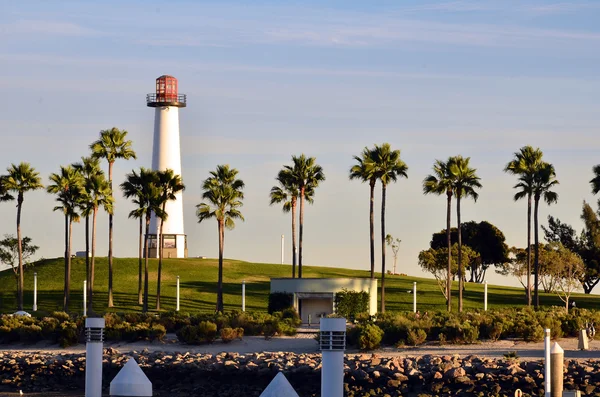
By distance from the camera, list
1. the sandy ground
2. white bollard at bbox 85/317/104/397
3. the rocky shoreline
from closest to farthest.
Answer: white bollard at bbox 85/317/104/397 → the rocky shoreline → the sandy ground

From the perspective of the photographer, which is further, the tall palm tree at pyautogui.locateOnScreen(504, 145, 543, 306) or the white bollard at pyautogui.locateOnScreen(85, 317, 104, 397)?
the tall palm tree at pyautogui.locateOnScreen(504, 145, 543, 306)

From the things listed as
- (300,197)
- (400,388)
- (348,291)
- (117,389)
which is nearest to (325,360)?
(117,389)

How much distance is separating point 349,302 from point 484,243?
6177cm

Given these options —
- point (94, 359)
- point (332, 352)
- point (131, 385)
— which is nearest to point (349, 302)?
point (94, 359)

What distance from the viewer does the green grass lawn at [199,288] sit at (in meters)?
80.6

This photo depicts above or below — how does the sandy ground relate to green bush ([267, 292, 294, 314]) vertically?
below

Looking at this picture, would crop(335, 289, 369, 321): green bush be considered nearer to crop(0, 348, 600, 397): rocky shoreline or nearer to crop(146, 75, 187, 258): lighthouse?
crop(0, 348, 600, 397): rocky shoreline

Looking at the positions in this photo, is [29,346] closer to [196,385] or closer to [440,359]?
[196,385]

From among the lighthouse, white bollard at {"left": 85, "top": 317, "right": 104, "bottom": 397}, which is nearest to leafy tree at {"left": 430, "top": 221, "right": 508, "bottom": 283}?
the lighthouse

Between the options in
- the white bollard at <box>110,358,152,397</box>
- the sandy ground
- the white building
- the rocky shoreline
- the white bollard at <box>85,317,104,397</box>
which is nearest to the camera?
the white bollard at <box>110,358,152,397</box>

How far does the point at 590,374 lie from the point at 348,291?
28.2 meters

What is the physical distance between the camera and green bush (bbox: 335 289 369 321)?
63.4 metres

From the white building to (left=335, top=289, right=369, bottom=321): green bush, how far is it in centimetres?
25

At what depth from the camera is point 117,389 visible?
13.7 m
